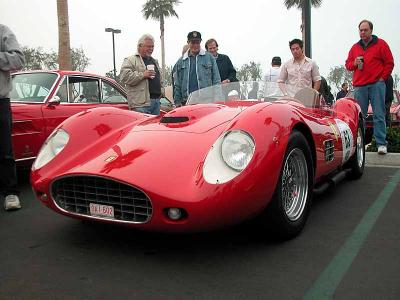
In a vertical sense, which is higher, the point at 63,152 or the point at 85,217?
the point at 63,152

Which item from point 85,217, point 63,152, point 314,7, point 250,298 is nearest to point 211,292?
point 250,298

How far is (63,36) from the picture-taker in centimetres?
1052

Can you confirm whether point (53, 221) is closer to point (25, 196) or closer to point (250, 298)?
point (25, 196)

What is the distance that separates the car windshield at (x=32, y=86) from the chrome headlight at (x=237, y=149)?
323 cm

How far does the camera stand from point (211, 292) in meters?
2.11

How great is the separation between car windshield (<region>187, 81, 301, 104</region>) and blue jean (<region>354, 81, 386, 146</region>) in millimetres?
2169

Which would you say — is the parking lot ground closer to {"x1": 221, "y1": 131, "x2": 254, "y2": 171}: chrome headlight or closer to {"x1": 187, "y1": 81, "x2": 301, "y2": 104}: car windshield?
{"x1": 221, "y1": 131, "x2": 254, "y2": 171}: chrome headlight

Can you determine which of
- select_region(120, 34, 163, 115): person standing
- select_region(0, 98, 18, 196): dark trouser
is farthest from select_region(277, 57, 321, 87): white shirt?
select_region(0, 98, 18, 196): dark trouser

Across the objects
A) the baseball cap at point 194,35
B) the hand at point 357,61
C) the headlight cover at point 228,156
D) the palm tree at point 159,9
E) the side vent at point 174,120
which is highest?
the palm tree at point 159,9

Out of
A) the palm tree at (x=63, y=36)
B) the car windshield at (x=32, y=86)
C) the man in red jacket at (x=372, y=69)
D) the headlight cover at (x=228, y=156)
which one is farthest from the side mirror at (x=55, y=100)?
the palm tree at (x=63, y=36)

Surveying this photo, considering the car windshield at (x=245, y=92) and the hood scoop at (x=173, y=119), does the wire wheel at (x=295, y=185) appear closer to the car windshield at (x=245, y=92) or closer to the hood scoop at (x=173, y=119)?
the hood scoop at (x=173, y=119)

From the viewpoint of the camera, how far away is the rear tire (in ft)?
15.4

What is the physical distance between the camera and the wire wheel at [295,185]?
2846 millimetres

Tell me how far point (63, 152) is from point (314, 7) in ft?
132
